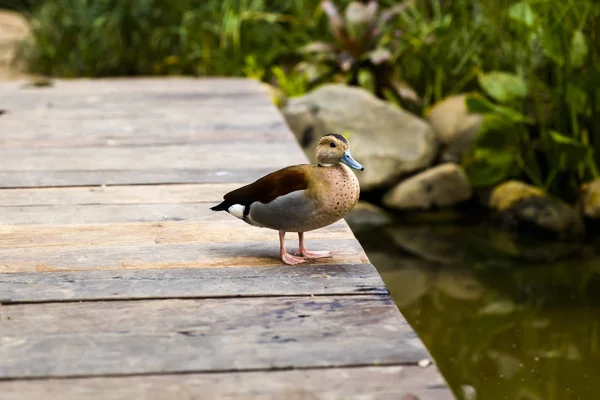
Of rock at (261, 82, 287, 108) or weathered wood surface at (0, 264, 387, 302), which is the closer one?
weathered wood surface at (0, 264, 387, 302)

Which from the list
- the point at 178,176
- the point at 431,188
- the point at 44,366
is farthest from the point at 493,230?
the point at 44,366

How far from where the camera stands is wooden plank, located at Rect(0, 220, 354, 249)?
8.02ft

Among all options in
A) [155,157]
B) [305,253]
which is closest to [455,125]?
[155,157]

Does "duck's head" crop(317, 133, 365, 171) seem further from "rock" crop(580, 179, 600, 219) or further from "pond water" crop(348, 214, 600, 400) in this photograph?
"rock" crop(580, 179, 600, 219)

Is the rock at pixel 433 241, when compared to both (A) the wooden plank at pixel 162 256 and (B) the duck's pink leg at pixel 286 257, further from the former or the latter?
(B) the duck's pink leg at pixel 286 257

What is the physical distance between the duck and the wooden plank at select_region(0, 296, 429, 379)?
0.24m

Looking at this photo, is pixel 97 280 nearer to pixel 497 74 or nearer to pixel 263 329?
pixel 263 329

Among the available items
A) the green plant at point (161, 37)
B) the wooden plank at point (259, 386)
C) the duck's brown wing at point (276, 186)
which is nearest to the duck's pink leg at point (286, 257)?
the duck's brown wing at point (276, 186)

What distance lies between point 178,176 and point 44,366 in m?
1.73

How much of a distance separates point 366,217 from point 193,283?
135 inches

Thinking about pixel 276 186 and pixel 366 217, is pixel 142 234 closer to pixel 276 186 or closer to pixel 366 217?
pixel 276 186

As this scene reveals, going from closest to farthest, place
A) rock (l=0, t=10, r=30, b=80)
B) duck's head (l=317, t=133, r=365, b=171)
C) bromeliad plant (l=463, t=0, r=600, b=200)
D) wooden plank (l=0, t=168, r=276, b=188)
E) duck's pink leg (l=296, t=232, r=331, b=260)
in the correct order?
duck's head (l=317, t=133, r=365, b=171) < duck's pink leg (l=296, t=232, r=331, b=260) < wooden plank (l=0, t=168, r=276, b=188) < bromeliad plant (l=463, t=0, r=600, b=200) < rock (l=0, t=10, r=30, b=80)

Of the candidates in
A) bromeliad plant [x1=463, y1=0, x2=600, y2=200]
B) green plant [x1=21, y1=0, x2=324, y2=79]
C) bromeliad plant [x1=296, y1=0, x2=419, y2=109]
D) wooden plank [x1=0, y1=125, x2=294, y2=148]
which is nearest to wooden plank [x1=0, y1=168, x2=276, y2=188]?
wooden plank [x1=0, y1=125, x2=294, y2=148]

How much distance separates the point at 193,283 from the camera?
2084 millimetres
